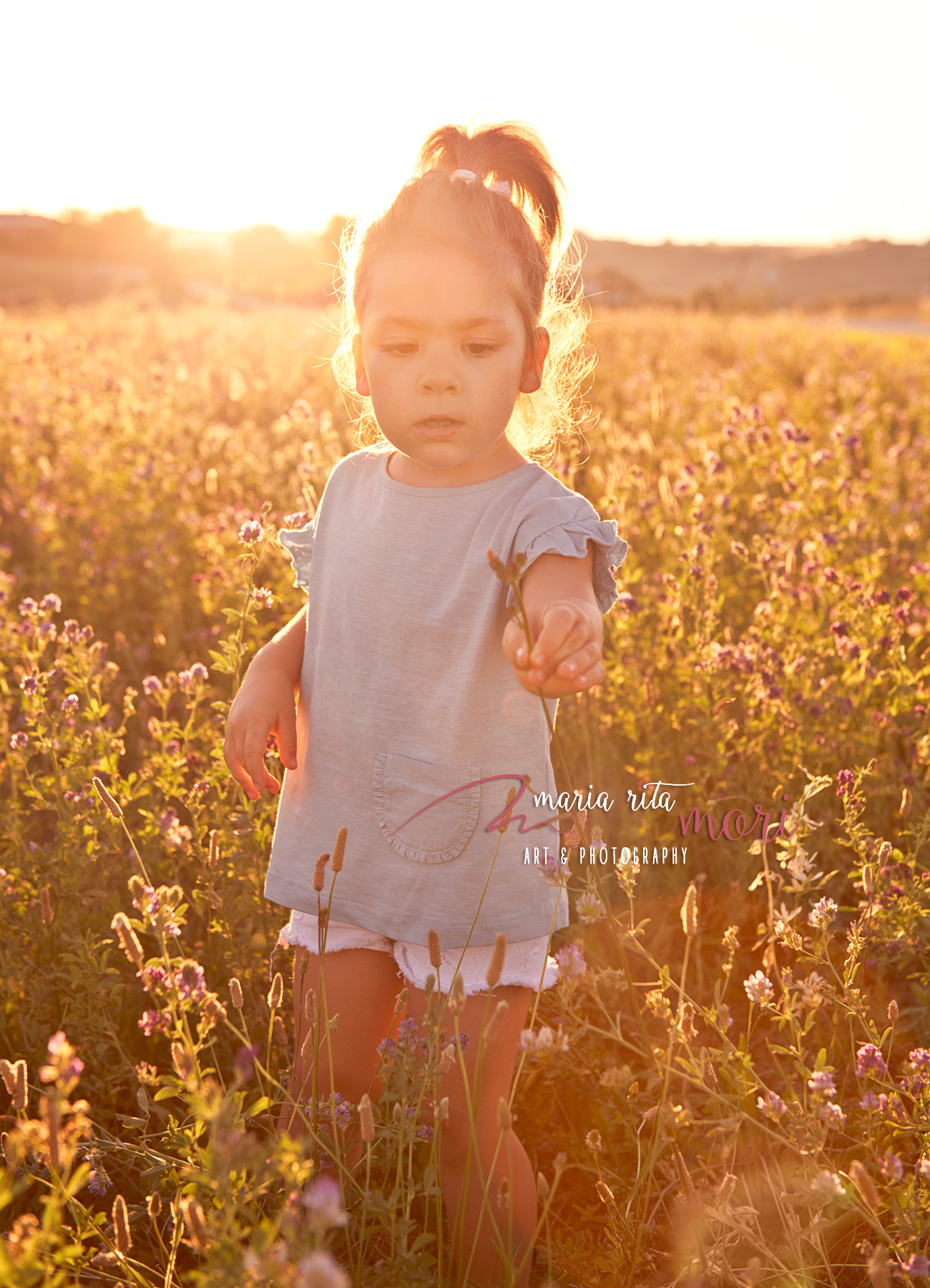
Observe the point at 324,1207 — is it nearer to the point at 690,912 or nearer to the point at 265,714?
the point at 690,912

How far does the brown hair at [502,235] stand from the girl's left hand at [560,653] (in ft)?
2.59

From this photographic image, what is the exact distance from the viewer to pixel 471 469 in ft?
6.55

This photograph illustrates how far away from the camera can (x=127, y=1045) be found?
7.97ft

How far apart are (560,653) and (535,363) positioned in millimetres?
858

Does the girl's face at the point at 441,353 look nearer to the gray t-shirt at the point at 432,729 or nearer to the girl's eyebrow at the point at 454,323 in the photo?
the girl's eyebrow at the point at 454,323

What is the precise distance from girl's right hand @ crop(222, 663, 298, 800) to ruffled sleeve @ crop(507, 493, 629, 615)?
629 millimetres

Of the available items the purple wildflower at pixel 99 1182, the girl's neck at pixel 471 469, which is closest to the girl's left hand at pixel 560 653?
the girl's neck at pixel 471 469

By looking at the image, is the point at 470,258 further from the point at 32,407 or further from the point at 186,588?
the point at 32,407

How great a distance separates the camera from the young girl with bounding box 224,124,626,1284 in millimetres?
1830

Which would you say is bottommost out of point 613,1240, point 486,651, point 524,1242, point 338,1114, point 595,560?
point 524,1242

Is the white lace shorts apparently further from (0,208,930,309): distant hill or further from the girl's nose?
(0,208,930,309): distant hill

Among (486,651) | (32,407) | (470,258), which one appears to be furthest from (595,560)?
(32,407)

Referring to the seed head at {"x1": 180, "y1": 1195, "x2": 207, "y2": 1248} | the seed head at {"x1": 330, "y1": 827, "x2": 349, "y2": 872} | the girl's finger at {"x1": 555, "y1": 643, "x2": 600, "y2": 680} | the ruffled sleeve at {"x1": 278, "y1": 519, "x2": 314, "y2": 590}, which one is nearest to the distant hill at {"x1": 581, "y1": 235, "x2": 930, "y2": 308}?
the ruffled sleeve at {"x1": 278, "y1": 519, "x2": 314, "y2": 590}

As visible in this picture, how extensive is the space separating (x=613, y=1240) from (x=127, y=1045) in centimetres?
136
